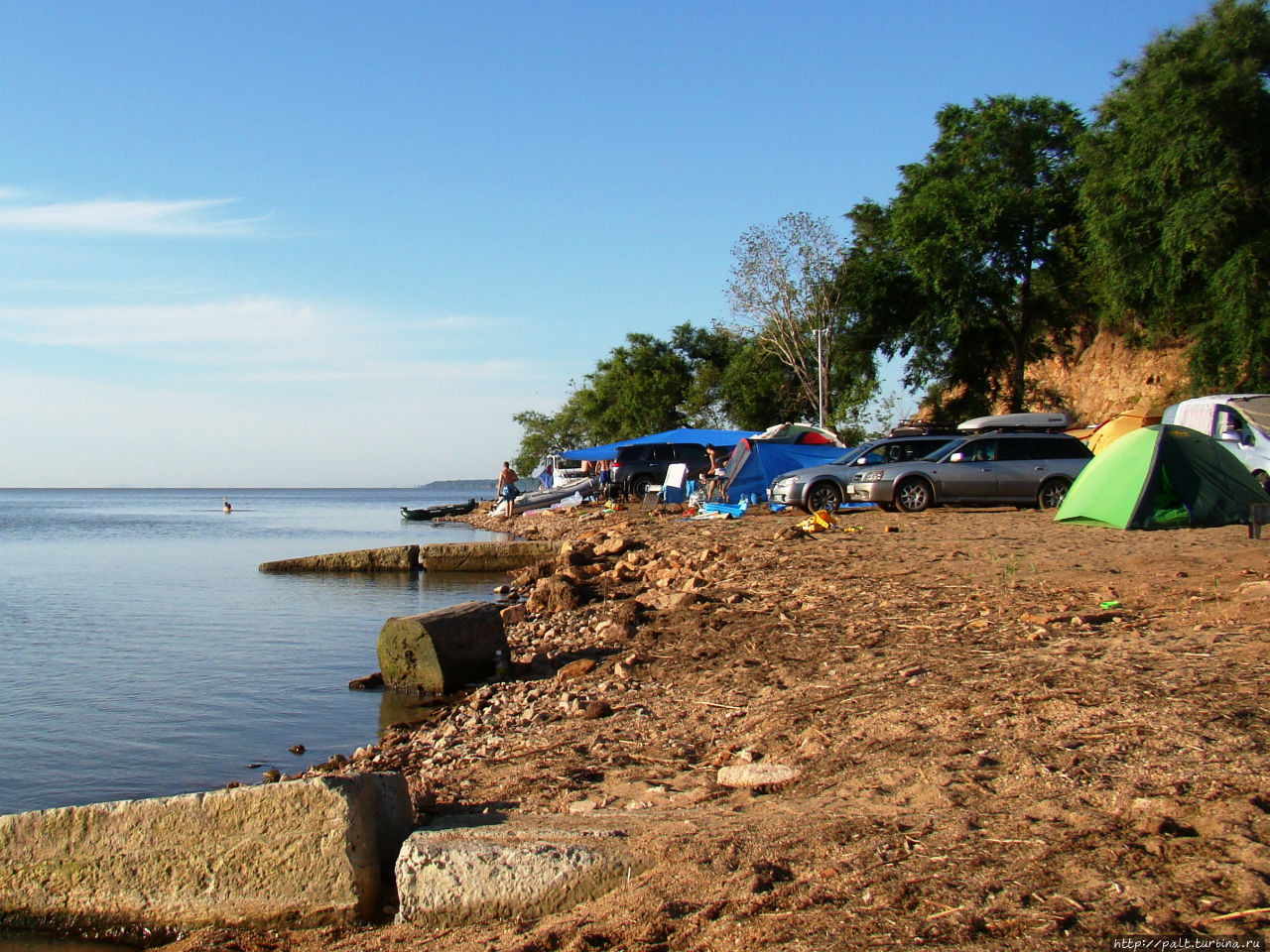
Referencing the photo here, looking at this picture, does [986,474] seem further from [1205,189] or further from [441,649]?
[1205,189]

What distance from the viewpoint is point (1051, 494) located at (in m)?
19.2

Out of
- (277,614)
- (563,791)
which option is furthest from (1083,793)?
(277,614)

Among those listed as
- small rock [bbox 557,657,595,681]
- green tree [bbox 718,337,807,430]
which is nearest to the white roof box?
small rock [bbox 557,657,595,681]

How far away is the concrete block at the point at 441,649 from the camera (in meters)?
9.86

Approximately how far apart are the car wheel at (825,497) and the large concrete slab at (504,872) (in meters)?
16.7

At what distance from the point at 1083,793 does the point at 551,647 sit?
288 inches

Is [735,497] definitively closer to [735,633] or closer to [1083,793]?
[735,633]

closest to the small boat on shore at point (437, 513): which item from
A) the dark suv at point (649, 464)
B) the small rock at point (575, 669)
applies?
the dark suv at point (649, 464)

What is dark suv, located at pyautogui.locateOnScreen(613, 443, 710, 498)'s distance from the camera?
3531 centimetres

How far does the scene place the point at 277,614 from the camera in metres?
16.2

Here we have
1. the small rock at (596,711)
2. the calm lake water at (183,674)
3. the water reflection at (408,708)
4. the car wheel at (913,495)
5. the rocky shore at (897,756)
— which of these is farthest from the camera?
the car wheel at (913,495)

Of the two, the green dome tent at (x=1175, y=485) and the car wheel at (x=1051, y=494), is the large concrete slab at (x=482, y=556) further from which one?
the green dome tent at (x=1175, y=485)

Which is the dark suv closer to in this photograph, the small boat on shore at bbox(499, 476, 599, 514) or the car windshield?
the small boat on shore at bbox(499, 476, 599, 514)

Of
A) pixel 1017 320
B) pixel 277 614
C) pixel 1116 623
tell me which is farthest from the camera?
pixel 1017 320
